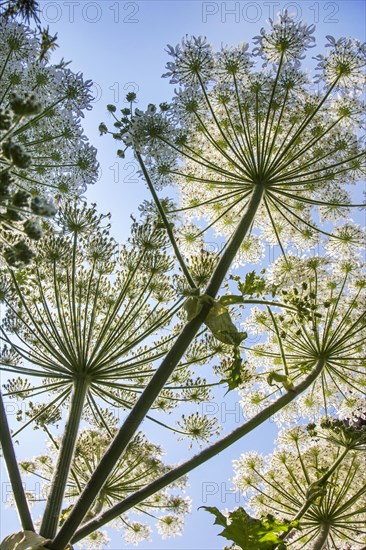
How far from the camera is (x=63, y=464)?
5.71m

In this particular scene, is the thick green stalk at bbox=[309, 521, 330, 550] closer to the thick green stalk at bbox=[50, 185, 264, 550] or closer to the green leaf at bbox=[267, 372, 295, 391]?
the green leaf at bbox=[267, 372, 295, 391]

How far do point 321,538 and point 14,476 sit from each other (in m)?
4.97

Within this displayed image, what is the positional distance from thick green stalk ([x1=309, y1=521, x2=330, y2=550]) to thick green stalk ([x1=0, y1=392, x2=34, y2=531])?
4505 millimetres

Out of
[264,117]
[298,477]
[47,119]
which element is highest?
[264,117]

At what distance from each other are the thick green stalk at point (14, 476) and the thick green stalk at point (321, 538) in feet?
14.8

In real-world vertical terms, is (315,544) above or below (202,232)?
below

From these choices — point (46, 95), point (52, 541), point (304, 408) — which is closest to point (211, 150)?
point (46, 95)

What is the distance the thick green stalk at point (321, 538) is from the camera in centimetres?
767

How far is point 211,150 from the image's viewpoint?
350 inches

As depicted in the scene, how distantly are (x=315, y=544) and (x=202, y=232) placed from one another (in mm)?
4718

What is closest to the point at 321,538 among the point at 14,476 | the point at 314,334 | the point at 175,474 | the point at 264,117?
the point at 314,334

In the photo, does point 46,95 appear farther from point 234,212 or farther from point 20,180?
point 234,212

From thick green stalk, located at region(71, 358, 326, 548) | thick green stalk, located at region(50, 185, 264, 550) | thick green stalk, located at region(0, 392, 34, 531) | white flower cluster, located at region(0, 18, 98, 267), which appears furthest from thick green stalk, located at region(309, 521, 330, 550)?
white flower cluster, located at region(0, 18, 98, 267)

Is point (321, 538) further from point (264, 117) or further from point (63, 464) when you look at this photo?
point (264, 117)
